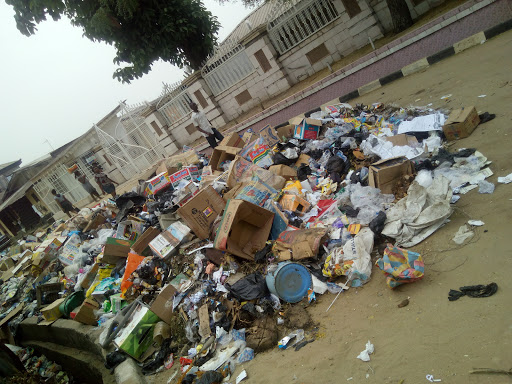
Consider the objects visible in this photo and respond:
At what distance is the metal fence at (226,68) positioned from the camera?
1319 centimetres

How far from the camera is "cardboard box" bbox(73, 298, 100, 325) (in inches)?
187

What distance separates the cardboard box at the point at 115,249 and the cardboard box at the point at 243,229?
8.04ft

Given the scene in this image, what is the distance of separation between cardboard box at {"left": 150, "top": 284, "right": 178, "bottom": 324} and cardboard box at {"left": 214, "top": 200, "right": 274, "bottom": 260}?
91 cm

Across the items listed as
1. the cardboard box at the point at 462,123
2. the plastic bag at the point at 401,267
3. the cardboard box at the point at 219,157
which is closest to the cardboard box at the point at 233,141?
the cardboard box at the point at 219,157

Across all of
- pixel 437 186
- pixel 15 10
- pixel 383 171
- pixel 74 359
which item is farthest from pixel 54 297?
pixel 15 10

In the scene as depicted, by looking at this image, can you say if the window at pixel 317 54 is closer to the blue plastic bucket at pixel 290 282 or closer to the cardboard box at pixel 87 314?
the blue plastic bucket at pixel 290 282

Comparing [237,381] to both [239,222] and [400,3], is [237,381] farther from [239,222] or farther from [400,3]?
[400,3]

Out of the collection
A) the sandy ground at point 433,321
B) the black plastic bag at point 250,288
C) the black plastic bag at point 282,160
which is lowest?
the sandy ground at point 433,321

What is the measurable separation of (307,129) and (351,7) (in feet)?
27.4

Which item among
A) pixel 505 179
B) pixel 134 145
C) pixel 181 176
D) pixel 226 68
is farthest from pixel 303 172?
pixel 134 145

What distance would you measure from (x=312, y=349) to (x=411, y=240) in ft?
4.52

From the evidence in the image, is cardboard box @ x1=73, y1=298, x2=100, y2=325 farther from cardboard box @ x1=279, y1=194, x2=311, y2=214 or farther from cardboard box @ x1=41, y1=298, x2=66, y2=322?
cardboard box @ x1=279, y1=194, x2=311, y2=214

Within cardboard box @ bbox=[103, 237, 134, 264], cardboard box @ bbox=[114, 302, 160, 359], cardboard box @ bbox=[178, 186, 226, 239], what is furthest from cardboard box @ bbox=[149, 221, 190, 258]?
cardboard box @ bbox=[103, 237, 134, 264]

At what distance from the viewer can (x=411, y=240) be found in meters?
3.03
